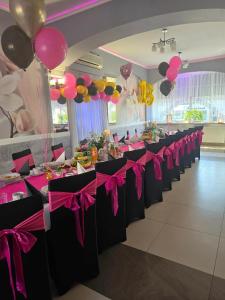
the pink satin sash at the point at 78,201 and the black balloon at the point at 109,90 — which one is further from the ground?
the black balloon at the point at 109,90

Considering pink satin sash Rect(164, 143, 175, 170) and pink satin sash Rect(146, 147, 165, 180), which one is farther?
pink satin sash Rect(164, 143, 175, 170)

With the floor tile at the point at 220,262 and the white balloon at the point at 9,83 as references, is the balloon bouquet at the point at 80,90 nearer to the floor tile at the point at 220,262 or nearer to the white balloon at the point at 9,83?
the white balloon at the point at 9,83

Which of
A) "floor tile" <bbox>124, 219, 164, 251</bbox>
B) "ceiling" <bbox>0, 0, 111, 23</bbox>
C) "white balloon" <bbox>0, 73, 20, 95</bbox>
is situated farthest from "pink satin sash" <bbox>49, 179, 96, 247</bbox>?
"ceiling" <bbox>0, 0, 111, 23</bbox>

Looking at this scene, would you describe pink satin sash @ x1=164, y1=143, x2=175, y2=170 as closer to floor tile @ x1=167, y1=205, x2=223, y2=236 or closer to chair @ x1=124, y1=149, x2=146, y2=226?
floor tile @ x1=167, y1=205, x2=223, y2=236

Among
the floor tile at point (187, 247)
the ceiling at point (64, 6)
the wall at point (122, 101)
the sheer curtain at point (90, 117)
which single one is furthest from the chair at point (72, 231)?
the wall at point (122, 101)

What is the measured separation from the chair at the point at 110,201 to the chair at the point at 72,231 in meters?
0.25

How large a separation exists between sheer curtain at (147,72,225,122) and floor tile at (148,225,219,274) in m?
6.89

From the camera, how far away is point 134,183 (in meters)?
2.50

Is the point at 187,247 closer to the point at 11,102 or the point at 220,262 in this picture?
the point at 220,262

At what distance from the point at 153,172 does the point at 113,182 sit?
1.13 metres

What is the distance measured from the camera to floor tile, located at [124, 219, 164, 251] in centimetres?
221

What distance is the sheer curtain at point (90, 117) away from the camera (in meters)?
5.52

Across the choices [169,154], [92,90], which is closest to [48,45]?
[169,154]

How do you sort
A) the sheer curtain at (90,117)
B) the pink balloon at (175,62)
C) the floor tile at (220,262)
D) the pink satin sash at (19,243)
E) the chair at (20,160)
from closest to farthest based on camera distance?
the pink satin sash at (19,243), the floor tile at (220,262), the chair at (20,160), the pink balloon at (175,62), the sheer curtain at (90,117)
